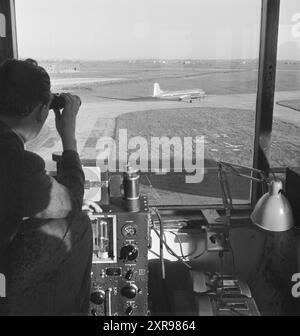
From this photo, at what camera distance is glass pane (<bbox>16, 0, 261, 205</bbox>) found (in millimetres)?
2209

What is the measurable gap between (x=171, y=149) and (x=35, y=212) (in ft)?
4.34

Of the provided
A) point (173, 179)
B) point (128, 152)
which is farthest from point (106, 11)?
point (173, 179)

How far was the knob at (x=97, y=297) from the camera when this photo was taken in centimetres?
172

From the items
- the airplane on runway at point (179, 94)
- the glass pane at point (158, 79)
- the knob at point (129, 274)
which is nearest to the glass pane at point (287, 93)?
the glass pane at point (158, 79)

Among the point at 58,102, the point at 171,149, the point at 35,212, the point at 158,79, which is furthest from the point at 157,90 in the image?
the point at 35,212

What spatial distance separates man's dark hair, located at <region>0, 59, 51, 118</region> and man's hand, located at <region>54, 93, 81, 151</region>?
0.23 m

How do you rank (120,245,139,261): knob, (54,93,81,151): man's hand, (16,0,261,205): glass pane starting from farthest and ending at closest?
(16,0,261,205): glass pane < (120,245,139,261): knob < (54,93,81,151): man's hand

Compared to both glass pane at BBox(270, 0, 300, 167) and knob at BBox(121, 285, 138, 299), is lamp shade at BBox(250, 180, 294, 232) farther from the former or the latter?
glass pane at BBox(270, 0, 300, 167)

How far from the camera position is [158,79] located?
2.37 metres

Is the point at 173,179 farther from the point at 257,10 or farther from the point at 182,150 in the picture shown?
the point at 257,10

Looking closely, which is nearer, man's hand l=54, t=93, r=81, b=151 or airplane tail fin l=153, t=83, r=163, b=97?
man's hand l=54, t=93, r=81, b=151

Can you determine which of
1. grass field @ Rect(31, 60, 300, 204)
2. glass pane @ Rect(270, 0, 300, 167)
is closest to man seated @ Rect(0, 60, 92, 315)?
grass field @ Rect(31, 60, 300, 204)

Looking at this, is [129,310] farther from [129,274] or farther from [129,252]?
[129,252]

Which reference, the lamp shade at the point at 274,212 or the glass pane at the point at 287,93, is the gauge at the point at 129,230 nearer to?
the lamp shade at the point at 274,212
